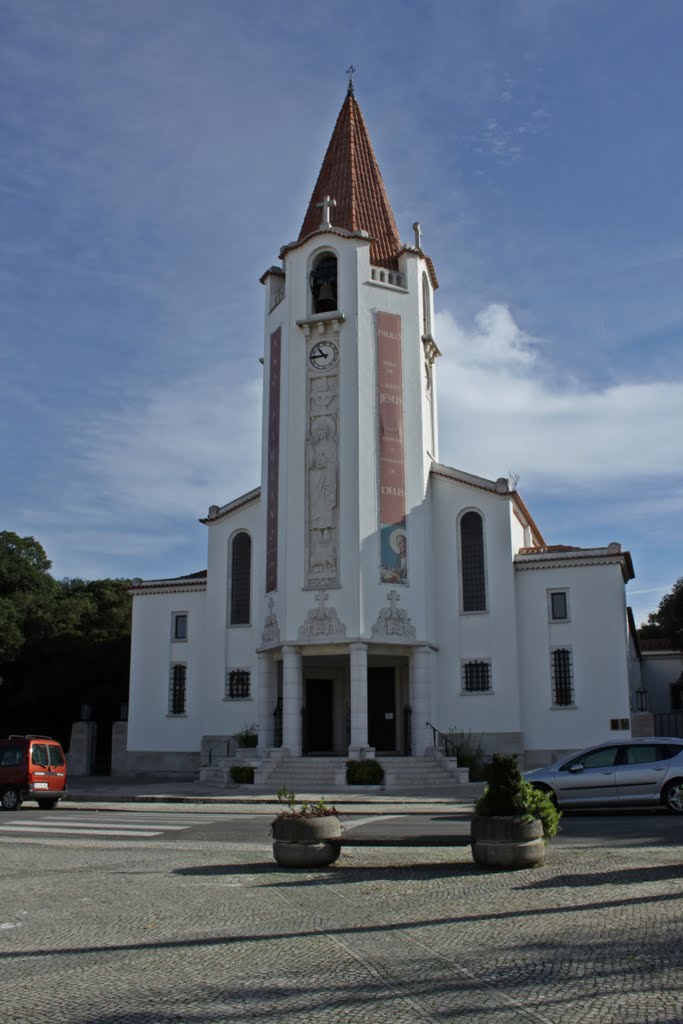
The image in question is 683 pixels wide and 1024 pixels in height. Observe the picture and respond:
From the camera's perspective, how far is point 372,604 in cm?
3209

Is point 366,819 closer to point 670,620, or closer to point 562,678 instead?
point 562,678

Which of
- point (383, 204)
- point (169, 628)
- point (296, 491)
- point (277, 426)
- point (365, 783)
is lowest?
point (365, 783)

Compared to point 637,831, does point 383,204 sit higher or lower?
higher

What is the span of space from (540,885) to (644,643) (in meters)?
54.6

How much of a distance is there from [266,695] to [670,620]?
32.5m

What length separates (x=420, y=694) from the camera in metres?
32.6

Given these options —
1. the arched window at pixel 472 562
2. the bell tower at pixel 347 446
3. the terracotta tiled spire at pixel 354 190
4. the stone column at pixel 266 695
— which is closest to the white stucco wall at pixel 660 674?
the arched window at pixel 472 562

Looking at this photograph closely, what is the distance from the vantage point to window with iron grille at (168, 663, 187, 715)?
125ft

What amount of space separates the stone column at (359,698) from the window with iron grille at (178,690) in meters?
9.68

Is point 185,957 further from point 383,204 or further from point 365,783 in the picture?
point 383,204

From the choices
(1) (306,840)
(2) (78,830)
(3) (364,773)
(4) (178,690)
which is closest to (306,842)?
(1) (306,840)

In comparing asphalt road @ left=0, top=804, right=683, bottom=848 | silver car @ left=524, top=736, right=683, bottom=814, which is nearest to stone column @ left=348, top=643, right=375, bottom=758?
asphalt road @ left=0, top=804, right=683, bottom=848

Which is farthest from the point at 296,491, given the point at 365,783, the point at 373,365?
the point at 365,783

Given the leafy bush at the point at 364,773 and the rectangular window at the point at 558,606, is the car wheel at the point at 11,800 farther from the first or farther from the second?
the rectangular window at the point at 558,606
